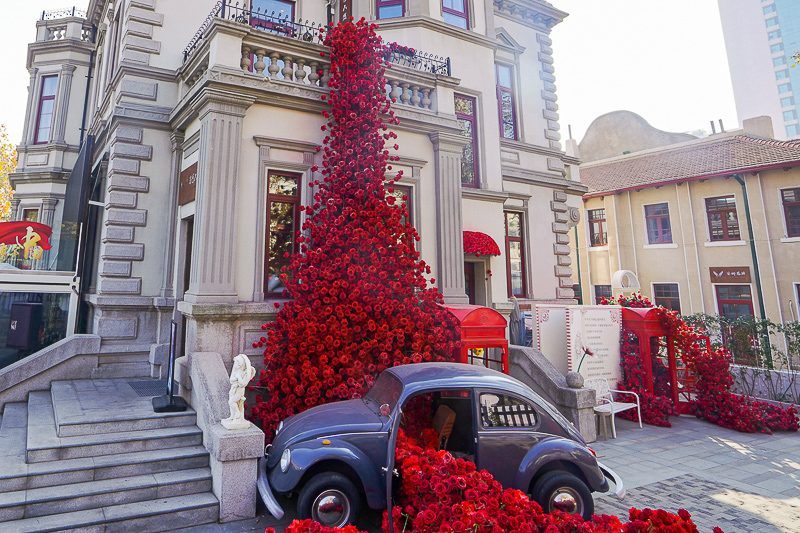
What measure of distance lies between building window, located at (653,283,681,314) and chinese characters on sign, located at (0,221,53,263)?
1037 inches

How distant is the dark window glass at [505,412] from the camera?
502 cm

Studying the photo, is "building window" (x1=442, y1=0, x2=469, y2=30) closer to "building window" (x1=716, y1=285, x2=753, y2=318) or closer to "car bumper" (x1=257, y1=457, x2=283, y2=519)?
"car bumper" (x1=257, y1=457, x2=283, y2=519)

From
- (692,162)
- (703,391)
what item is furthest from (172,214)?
(692,162)

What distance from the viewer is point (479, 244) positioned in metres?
12.2

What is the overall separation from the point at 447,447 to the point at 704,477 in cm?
463

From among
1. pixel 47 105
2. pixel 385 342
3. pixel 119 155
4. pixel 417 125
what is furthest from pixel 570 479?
pixel 47 105

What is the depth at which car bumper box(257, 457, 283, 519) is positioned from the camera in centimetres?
453

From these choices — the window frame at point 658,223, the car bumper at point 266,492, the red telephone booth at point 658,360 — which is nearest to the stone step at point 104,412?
the car bumper at point 266,492

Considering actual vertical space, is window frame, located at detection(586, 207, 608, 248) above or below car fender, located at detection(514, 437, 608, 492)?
above

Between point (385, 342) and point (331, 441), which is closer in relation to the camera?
point (331, 441)

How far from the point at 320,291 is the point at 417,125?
4.80 m

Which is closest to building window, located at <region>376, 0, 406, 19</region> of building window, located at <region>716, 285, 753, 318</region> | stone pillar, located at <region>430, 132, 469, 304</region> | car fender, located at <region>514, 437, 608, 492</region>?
stone pillar, located at <region>430, 132, 469, 304</region>

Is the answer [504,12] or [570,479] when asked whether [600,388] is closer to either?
[570,479]

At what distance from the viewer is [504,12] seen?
16062mm
